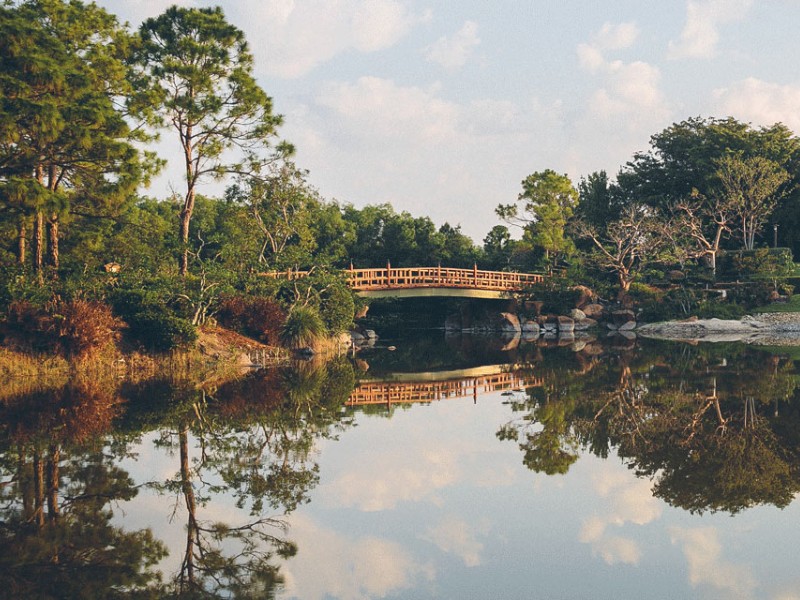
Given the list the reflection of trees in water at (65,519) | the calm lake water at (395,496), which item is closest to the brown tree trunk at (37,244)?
the calm lake water at (395,496)

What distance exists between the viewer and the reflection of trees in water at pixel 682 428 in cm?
814

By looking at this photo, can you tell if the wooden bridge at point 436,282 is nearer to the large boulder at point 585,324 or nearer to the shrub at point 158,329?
the large boulder at point 585,324

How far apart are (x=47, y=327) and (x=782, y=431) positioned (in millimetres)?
14503

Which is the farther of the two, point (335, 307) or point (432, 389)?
point (335, 307)

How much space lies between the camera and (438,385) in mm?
18812

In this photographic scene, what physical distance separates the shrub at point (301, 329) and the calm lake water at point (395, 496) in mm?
9723

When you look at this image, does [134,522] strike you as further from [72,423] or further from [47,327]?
[47,327]

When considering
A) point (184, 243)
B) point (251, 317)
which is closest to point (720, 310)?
point (251, 317)

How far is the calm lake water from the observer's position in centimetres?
569

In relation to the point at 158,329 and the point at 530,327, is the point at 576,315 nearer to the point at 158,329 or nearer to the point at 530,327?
the point at 530,327

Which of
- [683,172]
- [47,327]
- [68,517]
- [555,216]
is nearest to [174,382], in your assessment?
[47,327]

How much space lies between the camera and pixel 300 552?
630 cm

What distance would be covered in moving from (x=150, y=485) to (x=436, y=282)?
102ft

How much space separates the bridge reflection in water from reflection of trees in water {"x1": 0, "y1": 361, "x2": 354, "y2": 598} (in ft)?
5.64
